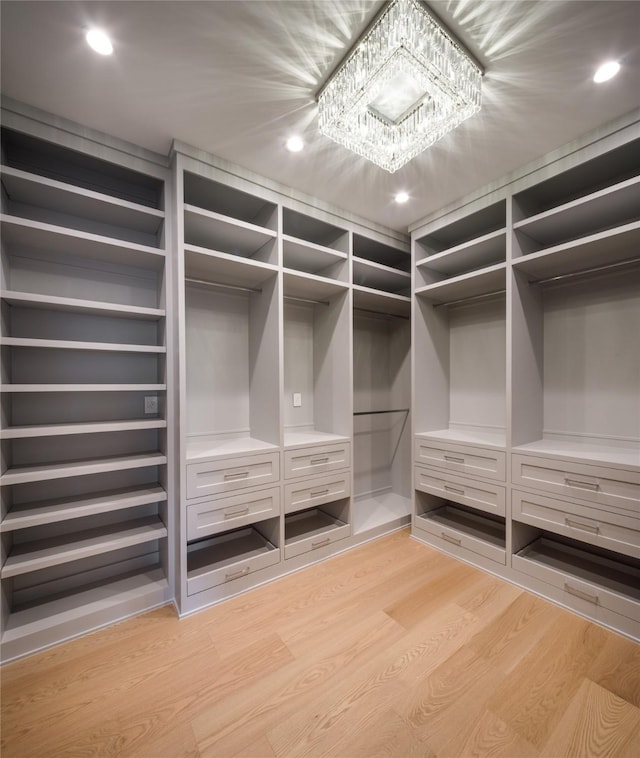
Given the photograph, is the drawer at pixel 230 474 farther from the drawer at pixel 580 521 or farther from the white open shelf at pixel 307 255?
the drawer at pixel 580 521

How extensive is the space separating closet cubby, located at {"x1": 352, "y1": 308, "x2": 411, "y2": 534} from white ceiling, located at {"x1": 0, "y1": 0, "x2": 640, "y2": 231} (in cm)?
160

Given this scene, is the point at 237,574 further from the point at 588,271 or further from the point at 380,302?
the point at 588,271

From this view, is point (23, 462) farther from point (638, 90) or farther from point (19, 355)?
point (638, 90)

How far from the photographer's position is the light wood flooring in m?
1.22

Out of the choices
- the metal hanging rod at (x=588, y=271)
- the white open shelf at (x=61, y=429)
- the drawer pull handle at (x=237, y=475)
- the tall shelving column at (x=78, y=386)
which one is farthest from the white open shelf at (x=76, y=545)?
the metal hanging rod at (x=588, y=271)

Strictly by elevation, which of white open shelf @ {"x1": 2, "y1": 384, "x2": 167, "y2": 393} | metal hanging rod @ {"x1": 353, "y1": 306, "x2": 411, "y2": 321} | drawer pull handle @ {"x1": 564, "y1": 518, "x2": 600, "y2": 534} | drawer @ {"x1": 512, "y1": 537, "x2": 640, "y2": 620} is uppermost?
metal hanging rod @ {"x1": 353, "y1": 306, "x2": 411, "y2": 321}

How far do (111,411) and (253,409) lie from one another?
93 centimetres

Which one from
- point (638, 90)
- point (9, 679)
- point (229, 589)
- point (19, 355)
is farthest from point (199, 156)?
point (9, 679)

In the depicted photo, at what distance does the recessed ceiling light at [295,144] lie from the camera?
1.84 meters

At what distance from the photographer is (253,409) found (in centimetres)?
254

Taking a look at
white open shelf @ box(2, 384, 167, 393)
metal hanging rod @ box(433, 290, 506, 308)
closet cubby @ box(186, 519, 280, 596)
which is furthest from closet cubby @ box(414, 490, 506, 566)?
white open shelf @ box(2, 384, 167, 393)

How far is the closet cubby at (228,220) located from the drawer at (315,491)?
159 centimetres

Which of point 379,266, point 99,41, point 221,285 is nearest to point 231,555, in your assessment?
point 221,285

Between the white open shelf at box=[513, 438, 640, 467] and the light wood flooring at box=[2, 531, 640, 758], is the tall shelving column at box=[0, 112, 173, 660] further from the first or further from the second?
the white open shelf at box=[513, 438, 640, 467]
